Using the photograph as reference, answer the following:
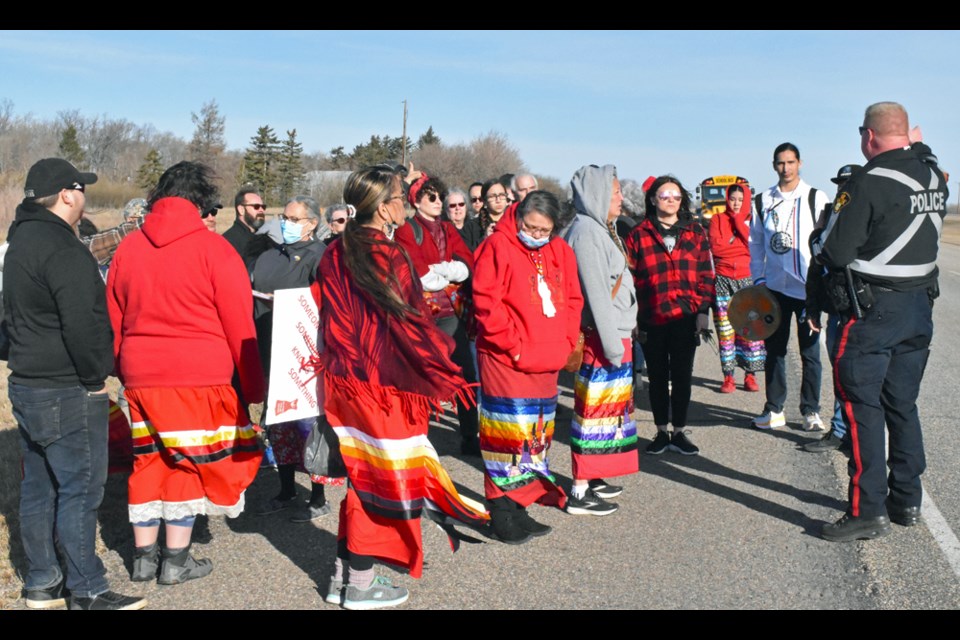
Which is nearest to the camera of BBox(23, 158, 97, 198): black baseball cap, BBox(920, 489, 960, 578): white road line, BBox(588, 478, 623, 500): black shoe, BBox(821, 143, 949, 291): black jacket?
BBox(23, 158, 97, 198): black baseball cap

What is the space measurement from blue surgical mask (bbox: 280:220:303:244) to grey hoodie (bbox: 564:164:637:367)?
168 cm

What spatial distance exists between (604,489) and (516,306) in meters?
1.52

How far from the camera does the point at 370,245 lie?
13.5 feet

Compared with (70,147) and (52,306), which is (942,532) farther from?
(70,147)

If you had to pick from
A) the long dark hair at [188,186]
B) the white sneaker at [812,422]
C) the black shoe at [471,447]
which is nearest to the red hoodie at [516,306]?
the long dark hair at [188,186]

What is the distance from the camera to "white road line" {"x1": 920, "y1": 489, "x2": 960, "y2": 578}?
4.85m

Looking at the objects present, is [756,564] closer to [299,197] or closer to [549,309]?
[549,309]

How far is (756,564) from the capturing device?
4840 mm

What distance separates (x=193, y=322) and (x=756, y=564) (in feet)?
10.1

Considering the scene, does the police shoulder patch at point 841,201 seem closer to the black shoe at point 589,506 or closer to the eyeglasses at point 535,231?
the eyeglasses at point 535,231

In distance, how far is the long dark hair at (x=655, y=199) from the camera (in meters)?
6.98

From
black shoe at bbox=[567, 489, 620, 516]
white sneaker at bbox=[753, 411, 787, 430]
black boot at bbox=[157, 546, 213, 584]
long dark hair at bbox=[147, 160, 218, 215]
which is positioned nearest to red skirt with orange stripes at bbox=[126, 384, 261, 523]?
black boot at bbox=[157, 546, 213, 584]

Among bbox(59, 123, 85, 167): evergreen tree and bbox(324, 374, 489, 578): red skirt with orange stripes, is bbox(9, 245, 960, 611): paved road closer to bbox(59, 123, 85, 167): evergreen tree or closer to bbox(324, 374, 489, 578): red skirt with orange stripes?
bbox(324, 374, 489, 578): red skirt with orange stripes

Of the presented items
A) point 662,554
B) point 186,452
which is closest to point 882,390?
point 662,554
